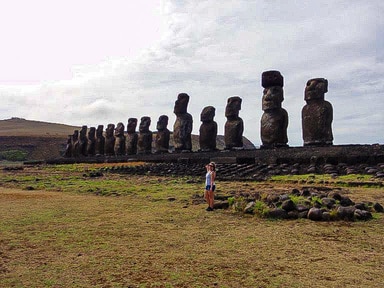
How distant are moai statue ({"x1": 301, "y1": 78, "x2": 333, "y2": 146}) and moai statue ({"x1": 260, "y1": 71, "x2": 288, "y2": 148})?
1236mm

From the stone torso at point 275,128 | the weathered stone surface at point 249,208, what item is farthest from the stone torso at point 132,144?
the weathered stone surface at point 249,208

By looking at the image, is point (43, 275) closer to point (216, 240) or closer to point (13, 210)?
point (216, 240)

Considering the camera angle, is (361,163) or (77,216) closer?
(77,216)

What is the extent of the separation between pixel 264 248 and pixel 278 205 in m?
2.39

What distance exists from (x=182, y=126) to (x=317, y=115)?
32.7 ft

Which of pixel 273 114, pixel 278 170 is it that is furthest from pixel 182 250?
pixel 273 114

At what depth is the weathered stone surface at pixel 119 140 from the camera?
33.0m

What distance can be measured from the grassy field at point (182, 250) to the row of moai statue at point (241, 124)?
883 centimetres

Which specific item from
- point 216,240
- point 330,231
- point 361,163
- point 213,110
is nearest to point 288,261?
point 216,240

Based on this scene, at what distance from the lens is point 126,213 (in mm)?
7996

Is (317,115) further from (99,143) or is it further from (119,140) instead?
(99,143)

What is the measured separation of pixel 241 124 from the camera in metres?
21.0

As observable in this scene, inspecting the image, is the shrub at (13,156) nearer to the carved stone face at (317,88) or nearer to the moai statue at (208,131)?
the moai statue at (208,131)

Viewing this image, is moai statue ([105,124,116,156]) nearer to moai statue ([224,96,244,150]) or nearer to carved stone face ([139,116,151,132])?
carved stone face ([139,116,151,132])
